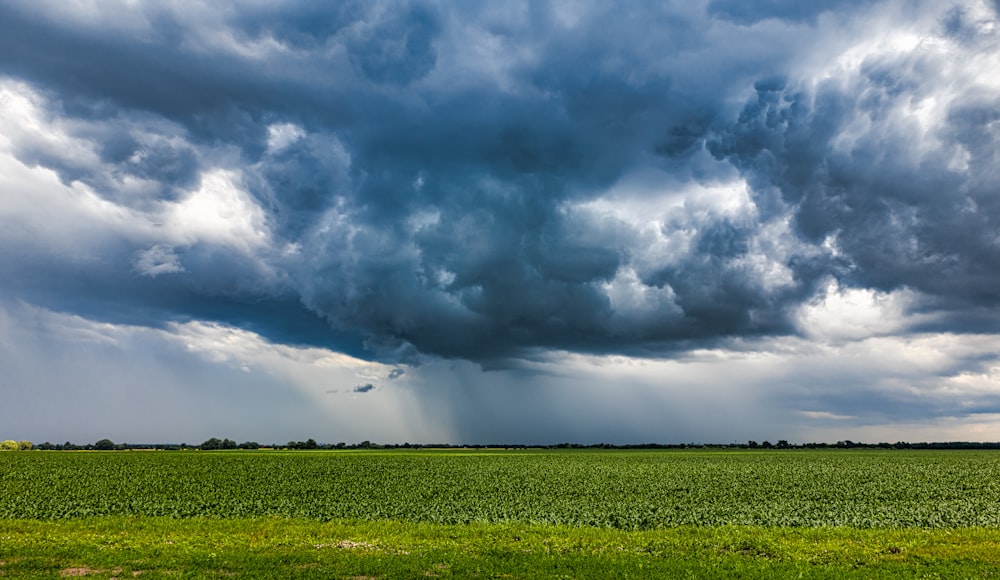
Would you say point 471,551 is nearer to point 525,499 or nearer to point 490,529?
point 490,529

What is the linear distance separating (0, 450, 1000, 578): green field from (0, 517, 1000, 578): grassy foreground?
0.32 ft

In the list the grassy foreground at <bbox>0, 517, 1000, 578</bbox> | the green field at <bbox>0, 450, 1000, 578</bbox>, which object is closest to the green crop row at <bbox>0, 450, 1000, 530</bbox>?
the green field at <bbox>0, 450, 1000, 578</bbox>

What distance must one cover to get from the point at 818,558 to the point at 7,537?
34903mm

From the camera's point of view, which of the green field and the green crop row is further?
the green crop row

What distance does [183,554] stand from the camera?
21109 millimetres

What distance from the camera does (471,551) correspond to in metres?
22.5

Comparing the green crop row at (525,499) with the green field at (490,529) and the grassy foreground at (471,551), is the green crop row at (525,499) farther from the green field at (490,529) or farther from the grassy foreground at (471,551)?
the grassy foreground at (471,551)

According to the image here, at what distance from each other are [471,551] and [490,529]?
5706 millimetres

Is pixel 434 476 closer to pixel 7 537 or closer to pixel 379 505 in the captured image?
pixel 379 505

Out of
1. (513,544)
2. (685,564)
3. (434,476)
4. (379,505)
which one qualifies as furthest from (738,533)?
(434,476)

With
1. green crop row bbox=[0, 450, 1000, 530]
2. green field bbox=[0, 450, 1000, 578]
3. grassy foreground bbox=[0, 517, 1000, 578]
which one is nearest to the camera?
grassy foreground bbox=[0, 517, 1000, 578]

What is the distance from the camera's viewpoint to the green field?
20.0 metres

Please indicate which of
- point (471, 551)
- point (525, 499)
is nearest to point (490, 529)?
point (471, 551)

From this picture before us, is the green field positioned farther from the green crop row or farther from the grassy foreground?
the green crop row
